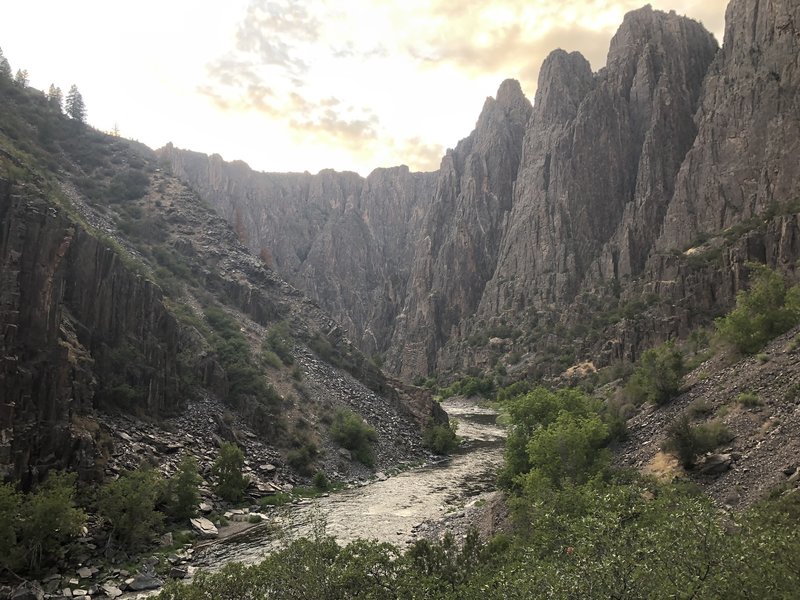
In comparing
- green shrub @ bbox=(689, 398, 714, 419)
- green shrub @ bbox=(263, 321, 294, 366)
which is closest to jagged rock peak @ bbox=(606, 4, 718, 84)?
green shrub @ bbox=(263, 321, 294, 366)

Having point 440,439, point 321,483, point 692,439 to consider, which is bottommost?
point 440,439

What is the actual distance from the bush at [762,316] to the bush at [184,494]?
3308cm

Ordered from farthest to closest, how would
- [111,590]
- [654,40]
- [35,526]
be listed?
1. [654,40]
2. [35,526]
3. [111,590]

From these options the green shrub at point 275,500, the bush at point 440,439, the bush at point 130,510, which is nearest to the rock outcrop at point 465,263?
the bush at point 440,439

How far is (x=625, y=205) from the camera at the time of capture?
142 m

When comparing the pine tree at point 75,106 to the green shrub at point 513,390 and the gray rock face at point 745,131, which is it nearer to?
the green shrub at point 513,390

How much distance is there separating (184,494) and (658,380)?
94.7ft

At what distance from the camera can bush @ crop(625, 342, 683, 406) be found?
33.2 m

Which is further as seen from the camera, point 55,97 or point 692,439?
point 55,97

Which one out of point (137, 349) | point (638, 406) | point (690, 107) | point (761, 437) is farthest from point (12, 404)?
point (690, 107)

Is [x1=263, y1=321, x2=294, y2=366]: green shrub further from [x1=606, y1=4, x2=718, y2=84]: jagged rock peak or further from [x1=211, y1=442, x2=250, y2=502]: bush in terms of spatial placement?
[x1=606, y1=4, x2=718, y2=84]: jagged rock peak

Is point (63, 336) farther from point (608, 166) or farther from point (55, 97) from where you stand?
point (608, 166)

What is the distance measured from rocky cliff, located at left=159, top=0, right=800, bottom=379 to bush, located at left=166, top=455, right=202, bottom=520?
8021 cm

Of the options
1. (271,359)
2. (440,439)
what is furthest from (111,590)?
(440,439)
